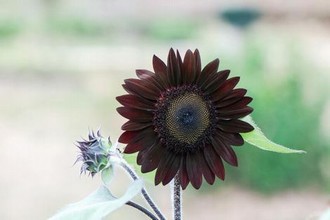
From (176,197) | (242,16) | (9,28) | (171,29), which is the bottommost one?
(176,197)

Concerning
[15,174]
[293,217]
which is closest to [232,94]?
[293,217]

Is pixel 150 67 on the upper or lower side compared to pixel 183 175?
upper

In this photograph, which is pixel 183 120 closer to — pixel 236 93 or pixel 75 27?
pixel 236 93

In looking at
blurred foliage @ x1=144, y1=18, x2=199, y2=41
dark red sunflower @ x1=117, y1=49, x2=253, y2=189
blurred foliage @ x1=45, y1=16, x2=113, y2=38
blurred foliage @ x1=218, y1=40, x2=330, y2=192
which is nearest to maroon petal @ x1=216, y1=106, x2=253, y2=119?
dark red sunflower @ x1=117, y1=49, x2=253, y2=189

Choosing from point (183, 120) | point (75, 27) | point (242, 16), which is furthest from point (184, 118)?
point (242, 16)

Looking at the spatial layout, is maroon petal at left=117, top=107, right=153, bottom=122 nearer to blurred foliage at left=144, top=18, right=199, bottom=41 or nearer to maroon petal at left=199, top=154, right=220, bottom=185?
maroon petal at left=199, top=154, right=220, bottom=185

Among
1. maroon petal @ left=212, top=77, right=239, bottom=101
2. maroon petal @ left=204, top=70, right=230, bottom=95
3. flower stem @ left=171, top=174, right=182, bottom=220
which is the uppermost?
maroon petal @ left=204, top=70, right=230, bottom=95
